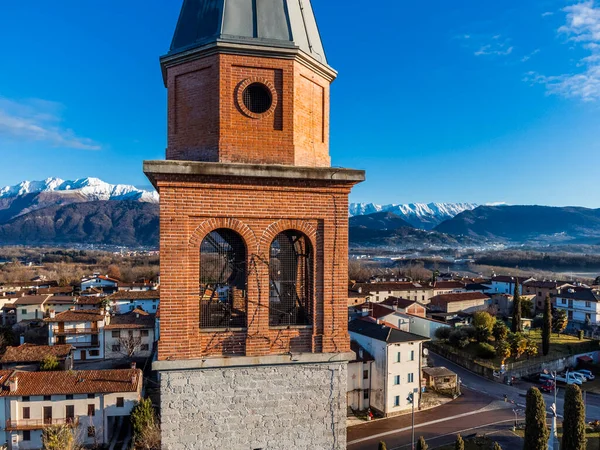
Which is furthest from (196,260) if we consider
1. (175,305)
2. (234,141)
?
(234,141)

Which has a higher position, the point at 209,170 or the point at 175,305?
the point at 209,170

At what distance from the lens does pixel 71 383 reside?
30969 millimetres

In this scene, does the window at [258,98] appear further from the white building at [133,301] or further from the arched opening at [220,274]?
the white building at [133,301]

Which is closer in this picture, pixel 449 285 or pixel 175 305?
pixel 175 305

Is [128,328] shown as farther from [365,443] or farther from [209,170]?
[209,170]

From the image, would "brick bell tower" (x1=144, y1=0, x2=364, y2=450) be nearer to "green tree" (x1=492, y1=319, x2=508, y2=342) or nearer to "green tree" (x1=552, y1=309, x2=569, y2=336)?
"green tree" (x1=492, y1=319, x2=508, y2=342)

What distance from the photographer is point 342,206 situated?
8930 mm

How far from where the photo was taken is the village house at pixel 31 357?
3906 cm

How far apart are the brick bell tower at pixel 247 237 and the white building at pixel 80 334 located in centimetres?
4657

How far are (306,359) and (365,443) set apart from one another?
26.7 m

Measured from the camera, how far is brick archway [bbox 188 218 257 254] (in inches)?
325

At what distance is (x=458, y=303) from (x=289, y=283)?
6837 cm

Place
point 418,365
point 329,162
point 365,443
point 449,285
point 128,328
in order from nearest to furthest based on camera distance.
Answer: point 329,162
point 365,443
point 418,365
point 128,328
point 449,285

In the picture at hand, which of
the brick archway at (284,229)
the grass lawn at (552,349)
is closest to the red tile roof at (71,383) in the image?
the brick archway at (284,229)
